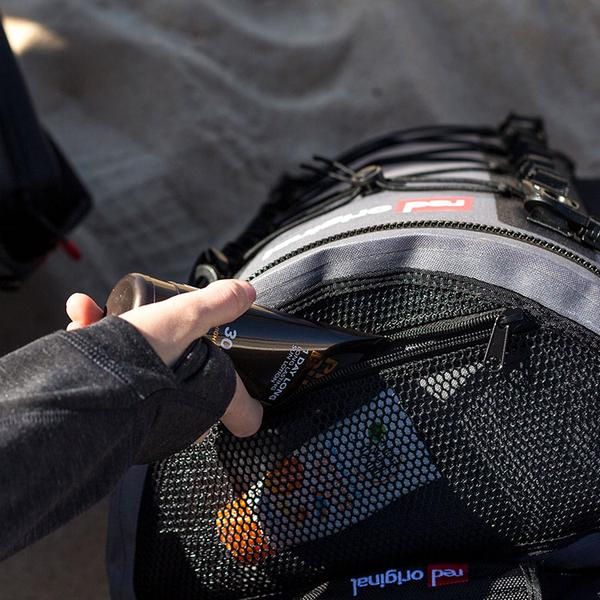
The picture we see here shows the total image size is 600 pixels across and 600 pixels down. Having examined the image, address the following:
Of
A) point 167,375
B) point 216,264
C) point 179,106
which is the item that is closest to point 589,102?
point 179,106

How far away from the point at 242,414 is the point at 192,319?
13cm

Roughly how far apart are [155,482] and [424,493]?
27cm

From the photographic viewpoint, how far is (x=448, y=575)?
2.71 ft

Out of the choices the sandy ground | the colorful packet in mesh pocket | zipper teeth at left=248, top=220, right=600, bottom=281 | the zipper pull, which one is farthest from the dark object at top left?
the zipper pull

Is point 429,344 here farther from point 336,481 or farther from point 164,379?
point 164,379

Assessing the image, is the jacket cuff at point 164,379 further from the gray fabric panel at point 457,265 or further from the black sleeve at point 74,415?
the gray fabric panel at point 457,265

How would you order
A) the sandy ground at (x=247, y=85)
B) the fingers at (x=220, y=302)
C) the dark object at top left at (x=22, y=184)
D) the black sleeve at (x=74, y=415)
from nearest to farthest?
1. the black sleeve at (x=74, y=415)
2. the fingers at (x=220, y=302)
3. the dark object at top left at (x=22, y=184)
4. the sandy ground at (x=247, y=85)

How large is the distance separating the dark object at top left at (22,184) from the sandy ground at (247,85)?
0.30 meters

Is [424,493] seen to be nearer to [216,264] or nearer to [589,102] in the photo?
[216,264]

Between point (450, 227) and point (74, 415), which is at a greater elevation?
point (450, 227)

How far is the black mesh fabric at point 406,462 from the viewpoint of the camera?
80 centimetres

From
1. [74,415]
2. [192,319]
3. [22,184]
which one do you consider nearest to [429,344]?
[192,319]

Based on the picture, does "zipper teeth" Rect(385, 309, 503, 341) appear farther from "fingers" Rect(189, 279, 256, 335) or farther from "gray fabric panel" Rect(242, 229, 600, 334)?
"fingers" Rect(189, 279, 256, 335)

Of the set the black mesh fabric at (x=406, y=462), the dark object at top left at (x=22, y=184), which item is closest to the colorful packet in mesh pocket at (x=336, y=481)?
the black mesh fabric at (x=406, y=462)
